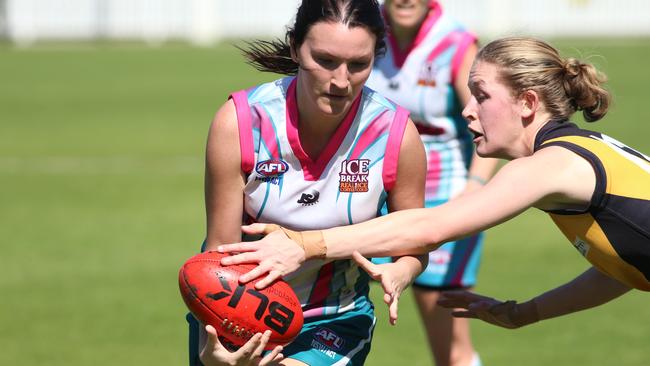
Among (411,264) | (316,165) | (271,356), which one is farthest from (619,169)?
(271,356)

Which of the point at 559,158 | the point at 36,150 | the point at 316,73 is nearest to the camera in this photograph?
the point at 559,158

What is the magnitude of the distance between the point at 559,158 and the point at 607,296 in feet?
3.29

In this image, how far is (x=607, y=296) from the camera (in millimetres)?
4602

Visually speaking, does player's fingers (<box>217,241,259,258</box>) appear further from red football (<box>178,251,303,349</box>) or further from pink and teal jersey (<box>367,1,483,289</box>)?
pink and teal jersey (<box>367,1,483,289</box>)

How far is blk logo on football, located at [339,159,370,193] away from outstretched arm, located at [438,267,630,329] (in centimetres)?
73

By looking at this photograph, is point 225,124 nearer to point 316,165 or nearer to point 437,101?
point 316,165

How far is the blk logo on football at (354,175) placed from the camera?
4.37 meters

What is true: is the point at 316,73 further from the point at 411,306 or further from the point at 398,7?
the point at 411,306

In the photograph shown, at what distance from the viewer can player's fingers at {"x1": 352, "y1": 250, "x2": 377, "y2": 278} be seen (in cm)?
388

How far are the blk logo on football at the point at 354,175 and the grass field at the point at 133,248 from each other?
1.51 meters

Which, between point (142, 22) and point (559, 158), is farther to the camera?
point (142, 22)

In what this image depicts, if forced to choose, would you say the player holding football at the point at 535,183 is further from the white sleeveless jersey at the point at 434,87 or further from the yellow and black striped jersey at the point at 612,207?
the white sleeveless jersey at the point at 434,87

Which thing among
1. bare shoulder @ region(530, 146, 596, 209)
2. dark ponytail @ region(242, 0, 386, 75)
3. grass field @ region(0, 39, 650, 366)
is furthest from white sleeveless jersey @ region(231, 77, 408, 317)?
grass field @ region(0, 39, 650, 366)

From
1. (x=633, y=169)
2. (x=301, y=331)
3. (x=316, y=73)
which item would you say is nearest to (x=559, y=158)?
(x=633, y=169)
